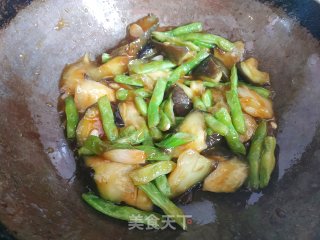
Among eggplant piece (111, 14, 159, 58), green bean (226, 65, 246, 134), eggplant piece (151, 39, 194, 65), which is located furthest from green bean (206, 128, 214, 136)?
eggplant piece (111, 14, 159, 58)

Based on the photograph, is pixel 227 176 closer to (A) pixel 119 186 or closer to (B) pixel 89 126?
(A) pixel 119 186

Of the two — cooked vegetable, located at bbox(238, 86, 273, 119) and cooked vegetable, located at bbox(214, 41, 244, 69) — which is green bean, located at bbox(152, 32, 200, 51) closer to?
cooked vegetable, located at bbox(214, 41, 244, 69)

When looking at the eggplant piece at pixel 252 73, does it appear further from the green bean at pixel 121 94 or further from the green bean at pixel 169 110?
the green bean at pixel 121 94

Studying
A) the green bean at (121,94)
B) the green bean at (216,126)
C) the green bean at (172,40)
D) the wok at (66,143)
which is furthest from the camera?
the green bean at (172,40)

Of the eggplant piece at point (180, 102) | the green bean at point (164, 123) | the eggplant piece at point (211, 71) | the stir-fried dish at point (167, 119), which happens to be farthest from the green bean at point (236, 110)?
the green bean at point (164, 123)

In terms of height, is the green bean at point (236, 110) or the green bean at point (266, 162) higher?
Answer: the green bean at point (236, 110)

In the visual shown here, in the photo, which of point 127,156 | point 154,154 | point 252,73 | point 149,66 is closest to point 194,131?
point 154,154

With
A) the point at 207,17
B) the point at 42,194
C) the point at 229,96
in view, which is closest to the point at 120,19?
the point at 207,17

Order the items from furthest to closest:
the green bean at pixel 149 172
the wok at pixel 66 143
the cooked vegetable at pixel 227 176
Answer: the cooked vegetable at pixel 227 176
the green bean at pixel 149 172
the wok at pixel 66 143
